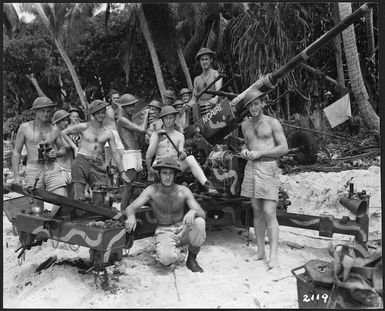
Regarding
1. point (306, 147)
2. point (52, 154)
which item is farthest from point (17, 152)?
point (306, 147)

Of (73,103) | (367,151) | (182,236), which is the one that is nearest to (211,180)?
(182,236)

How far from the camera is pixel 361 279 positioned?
3.20 m

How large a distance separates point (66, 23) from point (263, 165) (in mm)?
16588

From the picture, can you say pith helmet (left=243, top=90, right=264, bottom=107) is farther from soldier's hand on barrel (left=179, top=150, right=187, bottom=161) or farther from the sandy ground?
the sandy ground

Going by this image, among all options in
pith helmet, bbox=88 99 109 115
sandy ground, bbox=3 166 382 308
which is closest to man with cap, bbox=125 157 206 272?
sandy ground, bbox=3 166 382 308

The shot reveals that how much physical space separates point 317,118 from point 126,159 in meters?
6.12

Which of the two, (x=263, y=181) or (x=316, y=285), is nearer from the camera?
(x=316, y=285)

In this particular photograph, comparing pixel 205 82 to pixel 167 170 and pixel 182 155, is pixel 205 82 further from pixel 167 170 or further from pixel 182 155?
pixel 167 170

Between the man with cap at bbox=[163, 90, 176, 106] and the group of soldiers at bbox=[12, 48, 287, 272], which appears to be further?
the man with cap at bbox=[163, 90, 176, 106]

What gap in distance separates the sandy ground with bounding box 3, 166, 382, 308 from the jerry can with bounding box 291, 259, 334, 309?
22.2 inches

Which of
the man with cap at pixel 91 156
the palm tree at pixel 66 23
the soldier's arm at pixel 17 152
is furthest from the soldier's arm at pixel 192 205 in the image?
the palm tree at pixel 66 23

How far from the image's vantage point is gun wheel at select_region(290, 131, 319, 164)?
686 centimetres

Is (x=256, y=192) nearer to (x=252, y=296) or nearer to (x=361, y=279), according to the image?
(x=252, y=296)

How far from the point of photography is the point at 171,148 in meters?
5.76
